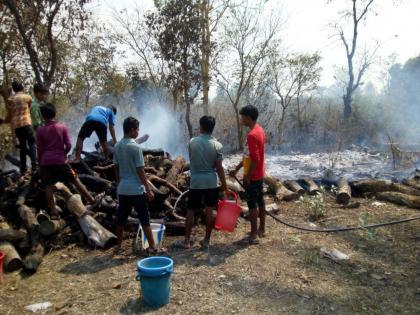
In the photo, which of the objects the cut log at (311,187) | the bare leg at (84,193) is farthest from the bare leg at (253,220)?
the cut log at (311,187)

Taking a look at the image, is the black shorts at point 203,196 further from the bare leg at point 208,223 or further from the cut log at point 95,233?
the cut log at point 95,233

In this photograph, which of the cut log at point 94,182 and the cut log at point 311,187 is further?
the cut log at point 311,187

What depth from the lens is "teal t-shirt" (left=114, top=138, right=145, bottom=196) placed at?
4.53 meters

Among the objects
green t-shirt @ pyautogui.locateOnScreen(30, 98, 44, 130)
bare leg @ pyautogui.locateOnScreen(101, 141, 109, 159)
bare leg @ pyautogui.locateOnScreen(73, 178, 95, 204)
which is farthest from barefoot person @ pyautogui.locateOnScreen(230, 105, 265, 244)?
green t-shirt @ pyautogui.locateOnScreen(30, 98, 44, 130)

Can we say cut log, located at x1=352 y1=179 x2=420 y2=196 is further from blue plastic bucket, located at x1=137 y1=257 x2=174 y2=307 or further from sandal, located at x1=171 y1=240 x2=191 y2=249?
blue plastic bucket, located at x1=137 y1=257 x2=174 y2=307

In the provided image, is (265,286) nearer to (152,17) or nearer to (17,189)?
(17,189)

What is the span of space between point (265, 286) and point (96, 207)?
3.13 meters

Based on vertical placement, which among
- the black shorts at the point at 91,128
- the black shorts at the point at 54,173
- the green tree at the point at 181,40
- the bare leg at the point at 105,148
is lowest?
the black shorts at the point at 54,173

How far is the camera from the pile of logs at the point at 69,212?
4.99 m

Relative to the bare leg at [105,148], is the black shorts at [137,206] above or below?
below

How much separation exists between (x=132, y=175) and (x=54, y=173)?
1613 mm

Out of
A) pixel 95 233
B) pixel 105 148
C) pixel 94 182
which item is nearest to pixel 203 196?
pixel 95 233

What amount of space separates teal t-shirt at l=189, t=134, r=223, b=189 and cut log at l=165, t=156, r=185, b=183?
88.2 inches

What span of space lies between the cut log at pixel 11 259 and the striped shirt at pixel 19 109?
3.04m
